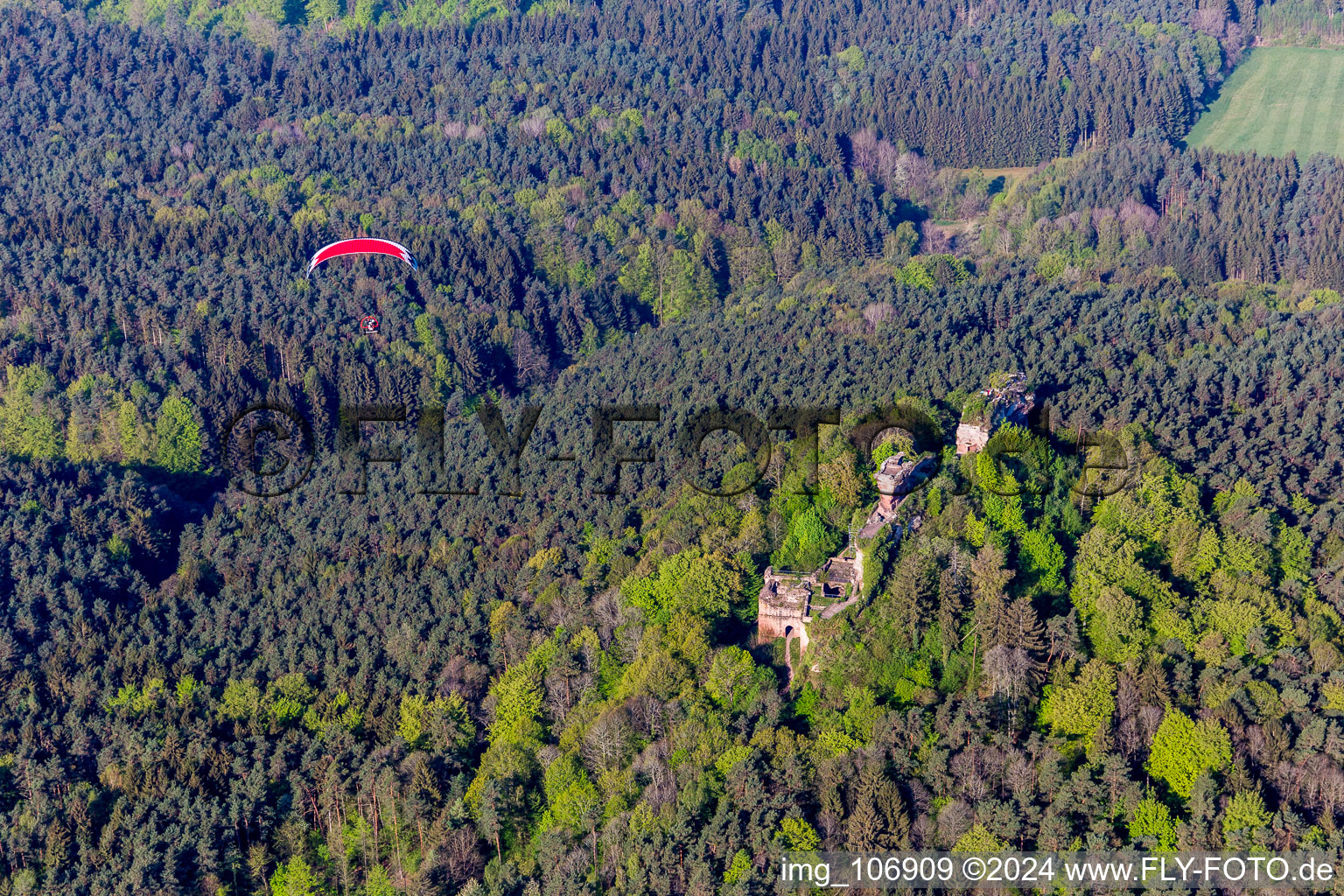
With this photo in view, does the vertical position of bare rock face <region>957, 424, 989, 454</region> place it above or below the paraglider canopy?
below

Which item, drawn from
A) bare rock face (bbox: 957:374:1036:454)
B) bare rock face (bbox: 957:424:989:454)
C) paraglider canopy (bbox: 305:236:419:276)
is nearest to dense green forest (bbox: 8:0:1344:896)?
bare rock face (bbox: 957:424:989:454)

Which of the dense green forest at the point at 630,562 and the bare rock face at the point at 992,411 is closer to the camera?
the dense green forest at the point at 630,562

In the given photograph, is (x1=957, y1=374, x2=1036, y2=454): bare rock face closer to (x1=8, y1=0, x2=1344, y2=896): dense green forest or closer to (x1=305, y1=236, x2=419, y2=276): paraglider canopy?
(x1=8, y1=0, x2=1344, y2=896): dense green forest

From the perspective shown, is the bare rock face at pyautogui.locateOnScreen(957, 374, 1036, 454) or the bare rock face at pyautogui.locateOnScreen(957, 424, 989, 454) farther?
the bare rock face at pyautogui.locateOnScreen(957, 374, 1036, 454)

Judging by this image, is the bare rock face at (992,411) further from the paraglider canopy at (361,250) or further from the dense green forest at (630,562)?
the paraglider canopy at (361,250)

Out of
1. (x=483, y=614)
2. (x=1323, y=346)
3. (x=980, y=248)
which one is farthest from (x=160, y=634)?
(x=980, y=248)

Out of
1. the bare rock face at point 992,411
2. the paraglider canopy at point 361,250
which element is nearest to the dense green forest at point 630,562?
the bare rock face at point 992,411

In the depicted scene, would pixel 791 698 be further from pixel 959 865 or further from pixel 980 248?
pixel 980 248

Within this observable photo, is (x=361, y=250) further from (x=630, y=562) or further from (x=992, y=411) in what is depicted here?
(x=992, y=411)

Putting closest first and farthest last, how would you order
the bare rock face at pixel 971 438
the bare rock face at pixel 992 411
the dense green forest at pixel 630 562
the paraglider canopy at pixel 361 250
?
the dense green forest at pixel 630 562
the bare rock face at pixel 971 438
the bare rock face at pixel 992 411
the paraglider canopy at pixel 361 250
